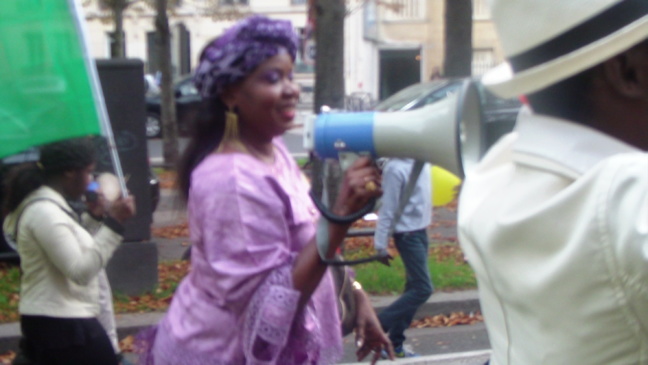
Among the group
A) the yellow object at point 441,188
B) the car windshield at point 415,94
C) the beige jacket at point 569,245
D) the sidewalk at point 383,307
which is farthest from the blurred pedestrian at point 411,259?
the beige jacket at point 569,245

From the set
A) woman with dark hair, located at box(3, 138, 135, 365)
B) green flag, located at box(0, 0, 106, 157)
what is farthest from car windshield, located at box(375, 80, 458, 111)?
green flag, located at box(0, 0, 106, 157)

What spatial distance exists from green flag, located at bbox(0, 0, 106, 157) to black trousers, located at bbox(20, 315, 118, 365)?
828 mm

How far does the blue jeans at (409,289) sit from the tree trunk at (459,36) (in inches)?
256

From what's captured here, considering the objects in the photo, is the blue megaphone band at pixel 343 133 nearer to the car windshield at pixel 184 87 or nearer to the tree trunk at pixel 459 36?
the tree trunk at pixel 459 36

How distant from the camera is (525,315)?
1.19 m

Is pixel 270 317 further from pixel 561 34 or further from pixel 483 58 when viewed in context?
pixel 483 58

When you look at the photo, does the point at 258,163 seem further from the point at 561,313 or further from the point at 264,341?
the point at 561,313

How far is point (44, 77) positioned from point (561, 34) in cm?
315

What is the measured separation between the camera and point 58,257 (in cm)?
393

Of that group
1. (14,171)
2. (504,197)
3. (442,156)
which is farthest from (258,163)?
(14,171)

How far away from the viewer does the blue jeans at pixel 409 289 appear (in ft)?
19.8

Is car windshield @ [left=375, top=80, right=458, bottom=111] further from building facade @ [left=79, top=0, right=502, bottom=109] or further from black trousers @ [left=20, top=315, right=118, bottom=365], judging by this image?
building facade @ [left=79, top=0, right=502, bottom=109]

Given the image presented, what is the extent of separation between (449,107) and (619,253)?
0.74 m

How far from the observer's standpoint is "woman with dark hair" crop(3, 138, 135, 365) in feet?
12.8
